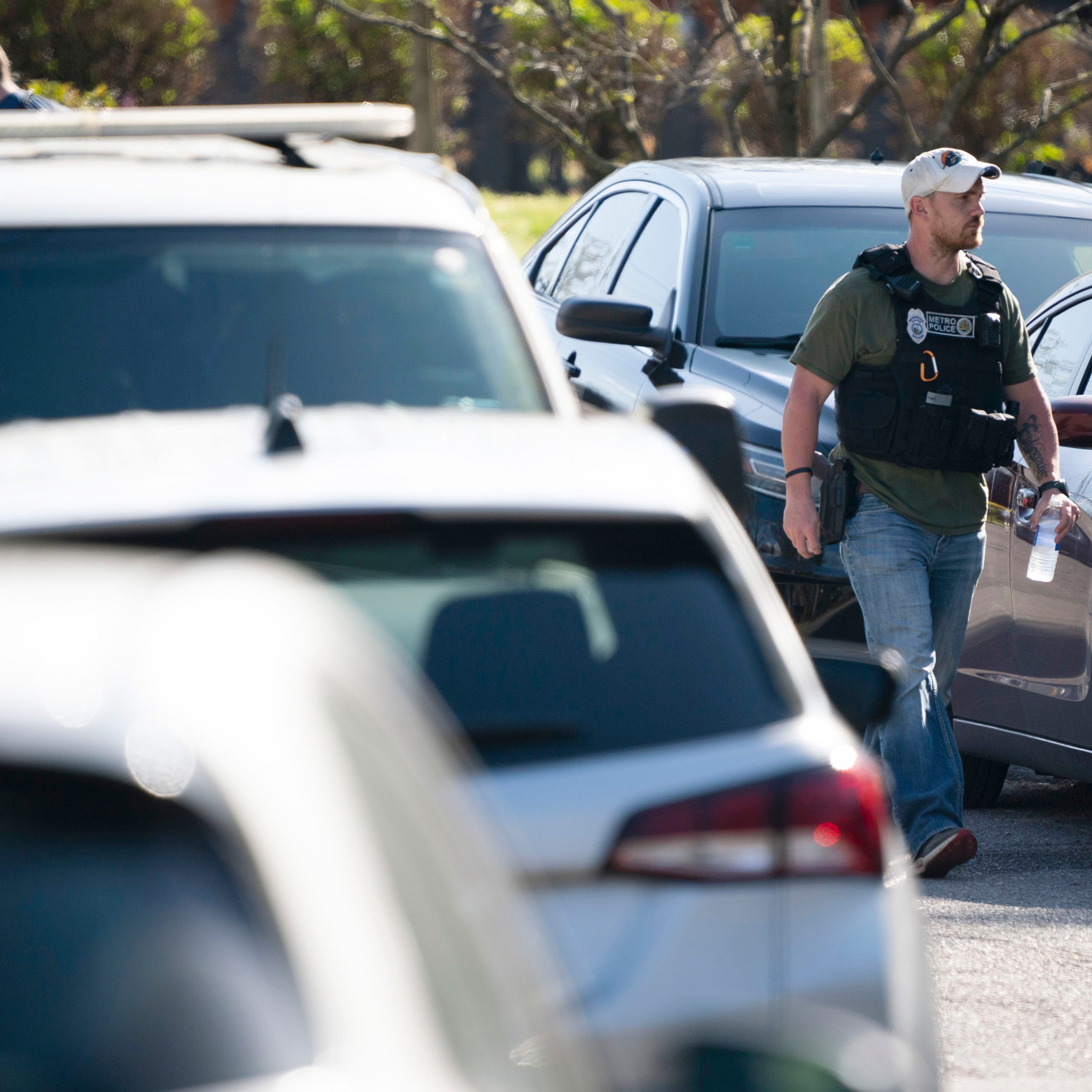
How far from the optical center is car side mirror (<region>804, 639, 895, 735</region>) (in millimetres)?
3006

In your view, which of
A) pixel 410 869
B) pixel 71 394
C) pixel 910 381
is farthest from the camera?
pixel 910 381

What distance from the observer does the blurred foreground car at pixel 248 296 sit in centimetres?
377

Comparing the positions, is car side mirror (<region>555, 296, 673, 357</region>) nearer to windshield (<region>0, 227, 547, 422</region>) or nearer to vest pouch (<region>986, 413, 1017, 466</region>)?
vest pouch (<region>986, 413, 1017, 466</region>)

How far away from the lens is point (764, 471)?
20.4 feet

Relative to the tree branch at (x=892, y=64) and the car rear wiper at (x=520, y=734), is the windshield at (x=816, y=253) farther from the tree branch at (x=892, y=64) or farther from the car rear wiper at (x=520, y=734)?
the tree branch at (x=892, y=64)

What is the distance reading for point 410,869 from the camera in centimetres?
136

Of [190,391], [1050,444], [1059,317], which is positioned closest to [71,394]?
[190,391]

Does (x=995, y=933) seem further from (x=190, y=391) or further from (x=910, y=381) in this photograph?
(x=190, y=391)

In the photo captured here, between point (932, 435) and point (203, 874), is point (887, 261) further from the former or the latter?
point (203, 874)

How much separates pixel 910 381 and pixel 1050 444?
→ 50 centimetres

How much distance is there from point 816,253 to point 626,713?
17.1ft

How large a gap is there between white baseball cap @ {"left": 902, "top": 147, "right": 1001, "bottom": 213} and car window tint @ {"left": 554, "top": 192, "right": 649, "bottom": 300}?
2869 mm

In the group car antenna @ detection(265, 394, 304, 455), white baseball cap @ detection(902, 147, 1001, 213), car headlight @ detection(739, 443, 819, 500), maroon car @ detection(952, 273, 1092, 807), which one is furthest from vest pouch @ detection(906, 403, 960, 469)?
car antenna @ detection(265, 394, 304, 455)

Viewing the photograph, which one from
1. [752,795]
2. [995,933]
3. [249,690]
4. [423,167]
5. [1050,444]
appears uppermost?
[249,690]
